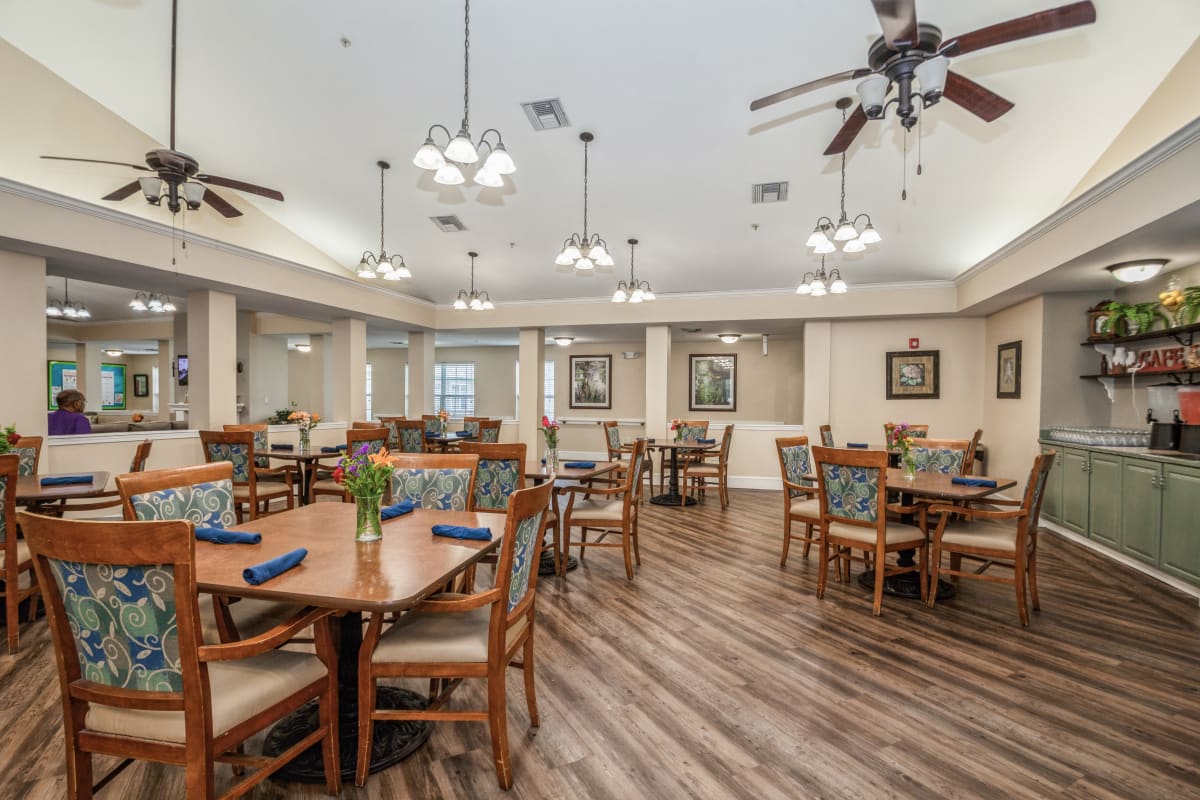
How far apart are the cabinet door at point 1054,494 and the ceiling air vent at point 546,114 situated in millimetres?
5256

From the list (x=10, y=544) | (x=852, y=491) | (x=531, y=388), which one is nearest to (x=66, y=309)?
(x=531, y=388)

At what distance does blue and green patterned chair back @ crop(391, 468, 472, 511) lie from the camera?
9.62 ft

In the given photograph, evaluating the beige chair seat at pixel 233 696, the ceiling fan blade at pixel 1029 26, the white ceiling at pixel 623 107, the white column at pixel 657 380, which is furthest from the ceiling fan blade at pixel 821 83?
the white column at pixel 657 380

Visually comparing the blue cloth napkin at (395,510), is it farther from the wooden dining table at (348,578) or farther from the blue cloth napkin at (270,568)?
the blue cloth napkin at (270,568)

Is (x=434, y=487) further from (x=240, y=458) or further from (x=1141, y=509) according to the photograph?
(x=1141, y=509)

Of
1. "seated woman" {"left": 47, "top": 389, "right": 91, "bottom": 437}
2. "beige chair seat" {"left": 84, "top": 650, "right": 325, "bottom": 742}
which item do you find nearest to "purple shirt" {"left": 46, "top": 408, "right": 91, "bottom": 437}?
"seated woman" {"left": 47, "top": 389, "right": 91, "bottom": 437}

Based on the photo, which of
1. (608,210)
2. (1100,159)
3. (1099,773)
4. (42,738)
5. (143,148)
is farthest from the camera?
(608,210)

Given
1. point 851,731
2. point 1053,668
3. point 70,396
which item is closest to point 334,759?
point 851,731

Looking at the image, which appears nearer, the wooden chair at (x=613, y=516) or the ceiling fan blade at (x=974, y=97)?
the ceiling fan blade at (x=974, y=97)

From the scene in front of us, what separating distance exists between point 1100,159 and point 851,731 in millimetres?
4727

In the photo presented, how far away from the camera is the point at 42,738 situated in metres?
2.02

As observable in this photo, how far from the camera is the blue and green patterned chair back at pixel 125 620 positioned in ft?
4.26

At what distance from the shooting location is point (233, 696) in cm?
145

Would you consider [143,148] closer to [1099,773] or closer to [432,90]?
[432,90]
